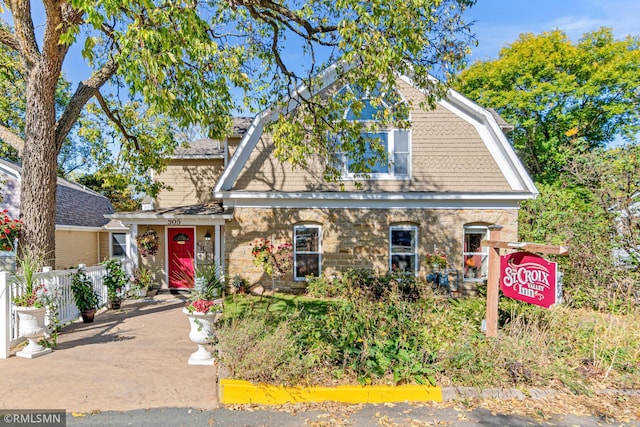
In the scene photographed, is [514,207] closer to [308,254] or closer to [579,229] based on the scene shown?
[579,229]

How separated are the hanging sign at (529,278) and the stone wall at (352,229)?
5.03 meters

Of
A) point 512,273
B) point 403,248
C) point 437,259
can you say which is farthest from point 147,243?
point 512,273

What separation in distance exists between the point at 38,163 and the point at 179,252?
542 centimetres

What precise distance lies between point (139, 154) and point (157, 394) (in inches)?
343


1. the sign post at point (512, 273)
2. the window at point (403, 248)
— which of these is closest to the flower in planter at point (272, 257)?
the window at point (403, 248)

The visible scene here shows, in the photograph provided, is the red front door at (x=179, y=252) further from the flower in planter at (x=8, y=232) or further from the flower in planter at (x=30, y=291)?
the flower in planter at (x=30, y=291)

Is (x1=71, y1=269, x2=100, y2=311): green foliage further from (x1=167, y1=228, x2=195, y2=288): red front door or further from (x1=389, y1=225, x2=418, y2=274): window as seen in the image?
(x1=389, y1=225, x2=418, y2=274): window

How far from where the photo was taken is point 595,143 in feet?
63.4

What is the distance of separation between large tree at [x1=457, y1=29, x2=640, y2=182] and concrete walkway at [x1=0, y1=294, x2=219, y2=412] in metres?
18.5

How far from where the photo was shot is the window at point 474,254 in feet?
35.2

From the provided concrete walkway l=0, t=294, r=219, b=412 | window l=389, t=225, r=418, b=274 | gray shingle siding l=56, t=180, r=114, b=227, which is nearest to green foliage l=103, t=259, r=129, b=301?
concrete walkway l=0, t=294, r=219, b=412

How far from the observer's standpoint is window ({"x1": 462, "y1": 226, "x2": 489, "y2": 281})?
35.2ft

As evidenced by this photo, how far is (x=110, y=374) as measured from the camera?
4.80 metres

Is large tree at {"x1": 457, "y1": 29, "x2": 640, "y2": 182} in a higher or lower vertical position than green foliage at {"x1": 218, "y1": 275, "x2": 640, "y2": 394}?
higher
